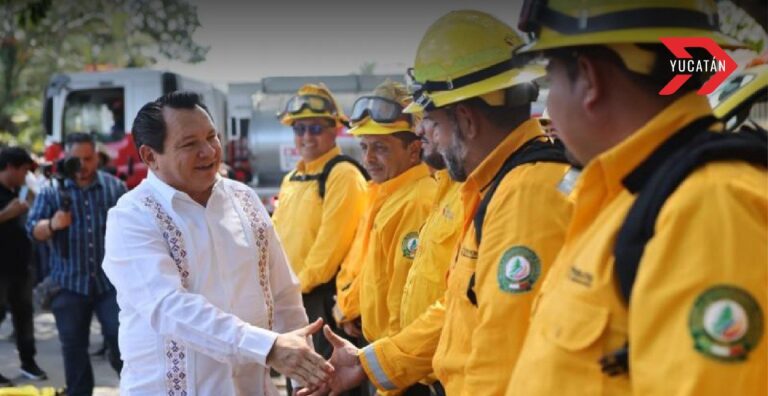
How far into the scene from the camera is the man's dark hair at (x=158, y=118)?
10.3ft

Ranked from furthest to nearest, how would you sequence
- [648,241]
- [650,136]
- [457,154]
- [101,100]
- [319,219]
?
[101,100], [319,219], [457,154], [650,136], [648,241]

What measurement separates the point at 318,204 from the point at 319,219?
0.11 m

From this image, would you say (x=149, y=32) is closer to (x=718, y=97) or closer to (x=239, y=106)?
(x=239, y=106)

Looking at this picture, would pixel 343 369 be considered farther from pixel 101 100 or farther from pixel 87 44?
pixel 87 44

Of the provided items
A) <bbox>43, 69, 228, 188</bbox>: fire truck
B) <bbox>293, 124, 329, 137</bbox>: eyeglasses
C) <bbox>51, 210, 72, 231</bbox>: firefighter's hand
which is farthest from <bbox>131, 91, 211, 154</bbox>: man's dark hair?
<bbox>43, 69, 228, 188</bbox>: fire truck

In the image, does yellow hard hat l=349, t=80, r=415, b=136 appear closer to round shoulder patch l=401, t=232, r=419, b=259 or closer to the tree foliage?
round shoulder patch l=401, t=232, r=419, b=259

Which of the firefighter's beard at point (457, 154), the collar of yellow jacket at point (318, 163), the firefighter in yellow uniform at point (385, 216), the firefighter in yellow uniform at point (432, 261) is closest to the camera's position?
the firefighter's beard at point (457, 154)

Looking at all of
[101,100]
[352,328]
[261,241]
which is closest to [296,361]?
[261,241]

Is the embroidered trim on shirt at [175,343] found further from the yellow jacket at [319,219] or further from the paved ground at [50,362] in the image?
the paved ground at [50,362]

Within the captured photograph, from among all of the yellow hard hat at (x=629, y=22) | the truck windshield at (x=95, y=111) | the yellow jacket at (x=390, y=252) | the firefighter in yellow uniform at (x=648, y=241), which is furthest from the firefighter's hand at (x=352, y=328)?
the truck windshield at (x=95, y=111)

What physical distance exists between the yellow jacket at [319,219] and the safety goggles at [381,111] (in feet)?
2.31

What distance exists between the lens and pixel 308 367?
288cm

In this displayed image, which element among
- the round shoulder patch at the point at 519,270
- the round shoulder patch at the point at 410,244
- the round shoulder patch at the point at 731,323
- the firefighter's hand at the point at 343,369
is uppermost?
the round shoulder patch at the point at 731,323

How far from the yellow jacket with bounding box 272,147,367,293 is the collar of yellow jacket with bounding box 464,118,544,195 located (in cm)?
309
